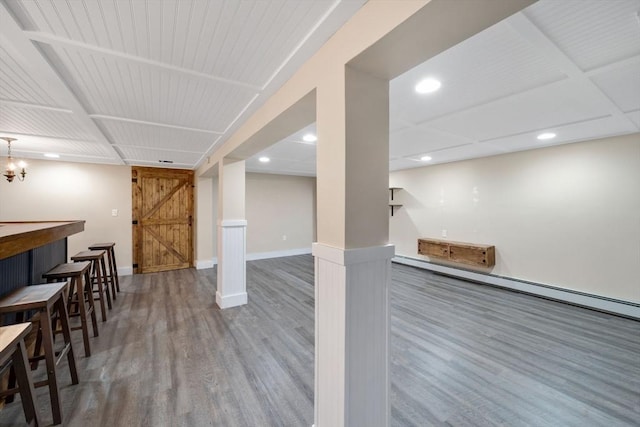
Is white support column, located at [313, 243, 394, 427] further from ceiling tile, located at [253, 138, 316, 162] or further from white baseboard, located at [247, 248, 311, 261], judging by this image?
white baseboard, located at [247, 248, 311, 261]

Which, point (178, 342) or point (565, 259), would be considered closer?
point (178, 342)

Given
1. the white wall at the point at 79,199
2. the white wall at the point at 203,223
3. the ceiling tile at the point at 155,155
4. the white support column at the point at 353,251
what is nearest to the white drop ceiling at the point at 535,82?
the white support column at the point at 353,251

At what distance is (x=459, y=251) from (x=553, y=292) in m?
1.36

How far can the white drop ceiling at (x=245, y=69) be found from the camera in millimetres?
1138

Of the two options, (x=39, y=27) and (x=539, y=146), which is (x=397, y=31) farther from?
(x=539, y=146)

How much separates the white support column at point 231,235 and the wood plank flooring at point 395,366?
26 cm

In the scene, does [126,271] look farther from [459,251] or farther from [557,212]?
[557,212]

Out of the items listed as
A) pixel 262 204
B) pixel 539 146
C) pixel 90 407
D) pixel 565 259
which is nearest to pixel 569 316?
pixel 565 259

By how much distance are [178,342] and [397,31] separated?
3020 millimetres

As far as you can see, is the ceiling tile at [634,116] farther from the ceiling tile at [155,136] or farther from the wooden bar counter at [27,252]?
the wooden bar counter at [27,252]

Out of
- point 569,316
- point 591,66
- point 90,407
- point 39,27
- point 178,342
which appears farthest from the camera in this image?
point 569,316

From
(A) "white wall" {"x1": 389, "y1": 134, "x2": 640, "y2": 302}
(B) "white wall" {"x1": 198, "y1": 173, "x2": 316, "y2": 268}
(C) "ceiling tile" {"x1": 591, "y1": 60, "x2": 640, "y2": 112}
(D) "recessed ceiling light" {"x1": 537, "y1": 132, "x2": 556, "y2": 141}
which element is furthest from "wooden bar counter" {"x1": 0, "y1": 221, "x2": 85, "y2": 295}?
(A) "white wall" {"x1": 389, "y1": 134, "x2": 640, "y2": 302}

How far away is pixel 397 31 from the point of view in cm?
96

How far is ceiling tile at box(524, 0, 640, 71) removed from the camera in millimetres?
1111
